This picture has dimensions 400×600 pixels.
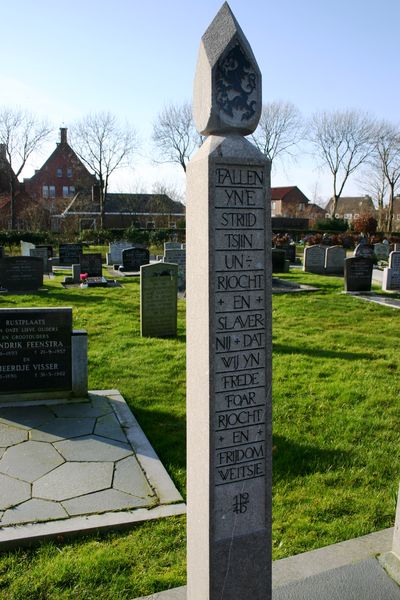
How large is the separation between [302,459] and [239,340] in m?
2.89

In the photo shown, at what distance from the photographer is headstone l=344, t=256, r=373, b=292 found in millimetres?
16312

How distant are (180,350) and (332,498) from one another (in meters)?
5.20

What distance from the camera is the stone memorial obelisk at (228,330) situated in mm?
2271

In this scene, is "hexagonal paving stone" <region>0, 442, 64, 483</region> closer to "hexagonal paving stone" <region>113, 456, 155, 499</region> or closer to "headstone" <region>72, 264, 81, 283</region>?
"hexagonal paving stone" <region>113, 456, 155, 499</region>

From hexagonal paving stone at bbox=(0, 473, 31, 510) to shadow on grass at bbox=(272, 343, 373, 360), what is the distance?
5.69 m

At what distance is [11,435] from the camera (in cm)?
518

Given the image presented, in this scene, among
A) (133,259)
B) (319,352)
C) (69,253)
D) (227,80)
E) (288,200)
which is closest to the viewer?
(227,80)

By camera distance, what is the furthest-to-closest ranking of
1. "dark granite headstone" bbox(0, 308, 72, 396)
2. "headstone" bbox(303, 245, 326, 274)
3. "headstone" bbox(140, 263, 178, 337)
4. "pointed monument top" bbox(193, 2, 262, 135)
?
"headstone" bbox(303, 245, 326, 274), "headstone" bbox(140, 263, 178, 337), "dark granite headstone" bbox(0, 308, 72, 396), "pointed monument top" bbox(193, 2, 262, 135)

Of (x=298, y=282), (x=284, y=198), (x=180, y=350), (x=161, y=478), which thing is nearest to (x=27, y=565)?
(x=161, y=478)

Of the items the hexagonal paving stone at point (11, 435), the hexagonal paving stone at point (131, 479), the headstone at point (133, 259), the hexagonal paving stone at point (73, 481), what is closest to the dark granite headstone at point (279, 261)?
the headstone at point (133, 259)

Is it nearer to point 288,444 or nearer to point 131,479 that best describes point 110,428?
point 131,479

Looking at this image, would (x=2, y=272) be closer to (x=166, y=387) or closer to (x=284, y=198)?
(x=166, y=387)

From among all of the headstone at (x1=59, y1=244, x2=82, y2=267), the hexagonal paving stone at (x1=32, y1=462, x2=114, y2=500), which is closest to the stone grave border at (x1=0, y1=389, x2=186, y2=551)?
the hexagonal paving stone at (x1=32, y1=462, x2=114, y2=500)

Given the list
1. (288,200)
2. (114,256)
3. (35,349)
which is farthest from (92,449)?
(288,200)
